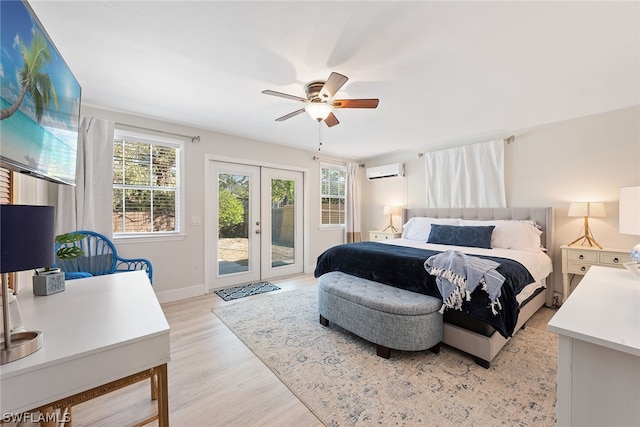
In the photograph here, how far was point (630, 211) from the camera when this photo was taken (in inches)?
61.9

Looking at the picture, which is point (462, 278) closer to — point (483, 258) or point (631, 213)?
point (483, 258)

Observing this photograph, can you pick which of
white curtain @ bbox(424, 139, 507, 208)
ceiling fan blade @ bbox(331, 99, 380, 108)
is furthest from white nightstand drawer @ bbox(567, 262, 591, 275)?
ceiling fan blade @ bbox(331, 99, 380, 108)

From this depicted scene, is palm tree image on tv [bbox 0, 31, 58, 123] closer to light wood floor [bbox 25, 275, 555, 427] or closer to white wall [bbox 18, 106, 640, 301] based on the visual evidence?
white wall [bbox 18, 106, 640, 301]

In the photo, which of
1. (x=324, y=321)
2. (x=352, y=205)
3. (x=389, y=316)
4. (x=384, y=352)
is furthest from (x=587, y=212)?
(x=352, y=205)

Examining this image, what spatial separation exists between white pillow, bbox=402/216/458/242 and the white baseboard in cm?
330

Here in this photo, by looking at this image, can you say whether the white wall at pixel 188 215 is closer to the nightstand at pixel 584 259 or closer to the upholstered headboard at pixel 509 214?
the upholstered headboard at pixel 509 214

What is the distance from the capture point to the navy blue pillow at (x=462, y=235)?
10.9ft

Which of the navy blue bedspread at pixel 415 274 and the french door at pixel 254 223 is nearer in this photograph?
the navy blue bedspread at pixel 415 274

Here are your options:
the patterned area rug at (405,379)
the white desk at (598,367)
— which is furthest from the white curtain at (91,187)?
the white desk at (598,367)

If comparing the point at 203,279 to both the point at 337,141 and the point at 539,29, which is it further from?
the point at 539,29

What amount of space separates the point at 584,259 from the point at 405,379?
2668 mm

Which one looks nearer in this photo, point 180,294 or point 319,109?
point 319,109

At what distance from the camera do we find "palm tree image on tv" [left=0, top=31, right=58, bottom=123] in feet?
3.61

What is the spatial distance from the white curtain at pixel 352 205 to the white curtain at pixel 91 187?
3.93 m
